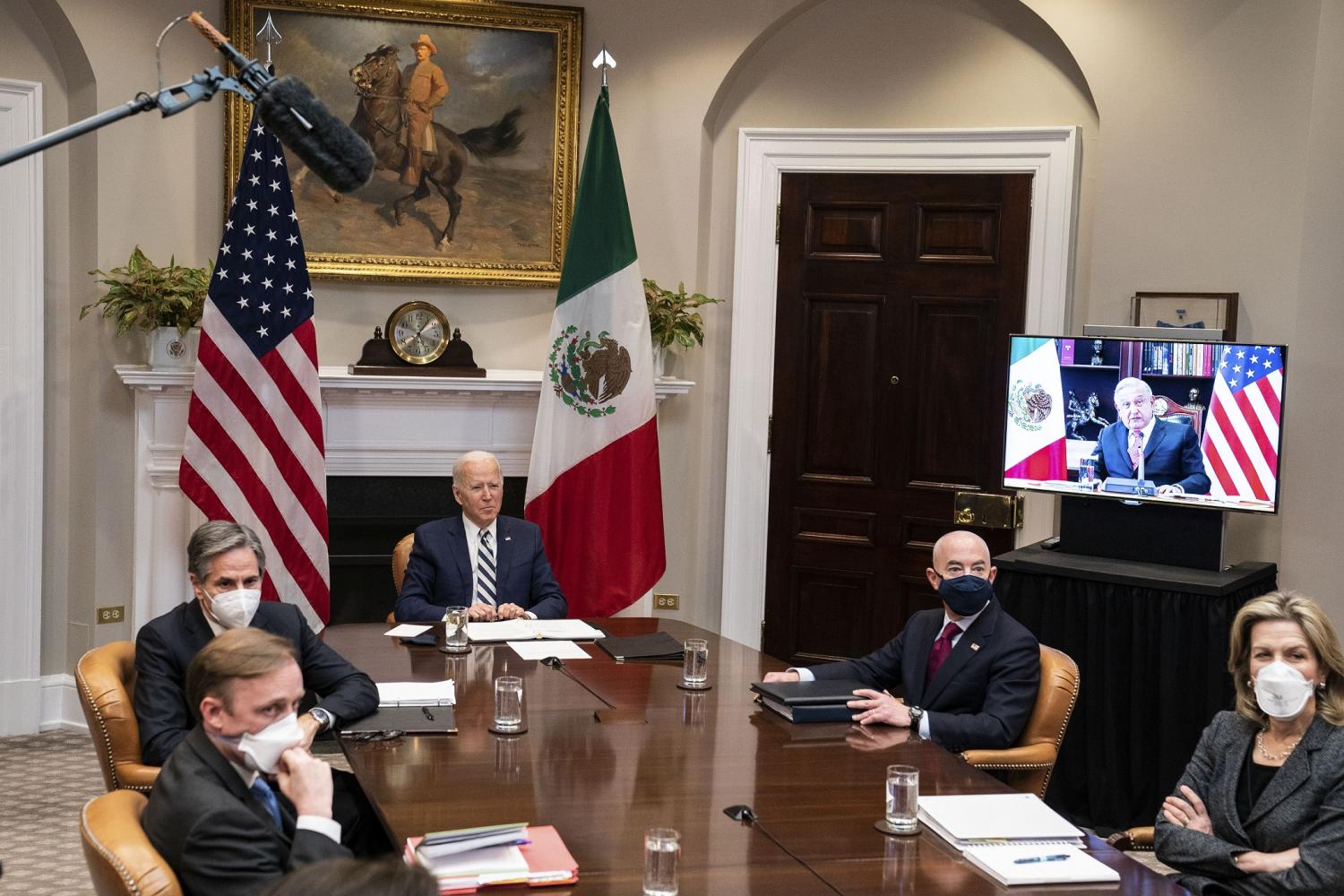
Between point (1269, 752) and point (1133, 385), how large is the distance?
2.28 meters

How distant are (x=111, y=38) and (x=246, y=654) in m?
4.15

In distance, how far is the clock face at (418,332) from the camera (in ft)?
20.1

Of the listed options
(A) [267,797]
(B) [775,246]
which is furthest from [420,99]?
(A) [267,797]

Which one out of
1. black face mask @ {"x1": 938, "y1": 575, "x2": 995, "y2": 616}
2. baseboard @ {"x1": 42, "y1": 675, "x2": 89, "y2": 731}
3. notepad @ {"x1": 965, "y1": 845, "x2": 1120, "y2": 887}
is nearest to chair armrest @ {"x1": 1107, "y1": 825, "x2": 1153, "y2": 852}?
notepad @ {"x1": 965, "y1": 845, "x2": 1120, "y2": 887}

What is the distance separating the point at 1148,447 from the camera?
5.11 meters

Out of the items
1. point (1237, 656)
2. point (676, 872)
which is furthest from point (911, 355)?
point (676, 872)

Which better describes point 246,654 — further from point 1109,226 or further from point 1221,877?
point 1109,226

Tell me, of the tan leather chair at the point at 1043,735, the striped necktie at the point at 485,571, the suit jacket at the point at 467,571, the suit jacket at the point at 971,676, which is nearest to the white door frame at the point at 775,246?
the suit jacket at the point at 467,571

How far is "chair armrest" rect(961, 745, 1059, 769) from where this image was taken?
11.6 ft

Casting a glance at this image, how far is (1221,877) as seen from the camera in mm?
2986

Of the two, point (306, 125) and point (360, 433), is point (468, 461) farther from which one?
point (306, 125)

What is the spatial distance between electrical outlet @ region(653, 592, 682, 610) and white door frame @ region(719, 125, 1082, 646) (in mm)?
232

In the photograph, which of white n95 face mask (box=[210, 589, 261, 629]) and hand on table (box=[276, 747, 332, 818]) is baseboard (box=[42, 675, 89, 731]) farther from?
hand on table (box=[276, 747, 332, 818])

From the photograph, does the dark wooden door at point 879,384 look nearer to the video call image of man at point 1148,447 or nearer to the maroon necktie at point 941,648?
the video call image of man at point 1148,447
